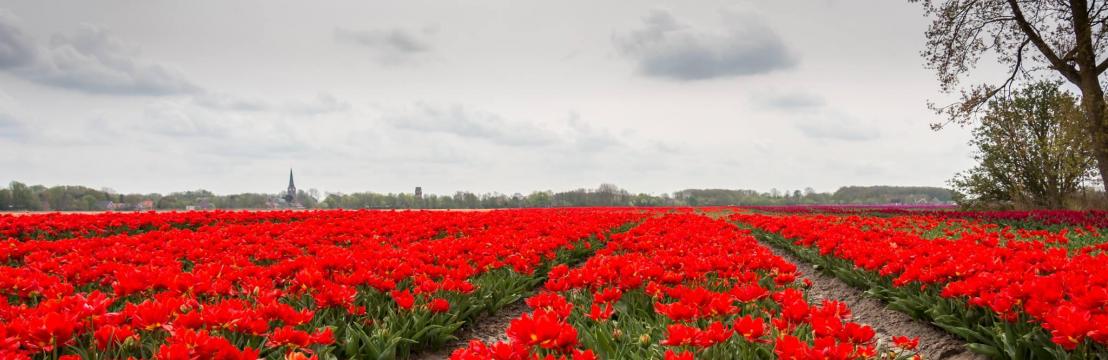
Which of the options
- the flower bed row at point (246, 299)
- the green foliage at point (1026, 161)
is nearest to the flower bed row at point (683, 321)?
the flower bed row at point (246, 299)

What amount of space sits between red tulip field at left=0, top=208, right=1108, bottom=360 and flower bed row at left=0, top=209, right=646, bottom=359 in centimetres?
2

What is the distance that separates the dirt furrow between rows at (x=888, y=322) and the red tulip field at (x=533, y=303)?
9 cm

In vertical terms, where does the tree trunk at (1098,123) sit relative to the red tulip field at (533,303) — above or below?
above

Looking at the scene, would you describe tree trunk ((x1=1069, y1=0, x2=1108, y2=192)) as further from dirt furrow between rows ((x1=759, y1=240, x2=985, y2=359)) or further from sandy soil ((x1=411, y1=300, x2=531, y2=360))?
sandy soil ((x1=411, y1=300, x2=531, y2=360))

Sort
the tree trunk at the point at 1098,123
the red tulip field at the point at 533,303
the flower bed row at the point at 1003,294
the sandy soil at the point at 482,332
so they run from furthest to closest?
1. the tree trunk at the point at 1098,123
2. the sandy soil at the point at 482,332
3. the flower bed row at the point at 1003,294
4. the red tulip field at the point at 533,303

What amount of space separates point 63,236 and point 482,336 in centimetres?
1291

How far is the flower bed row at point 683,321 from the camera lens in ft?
9.15

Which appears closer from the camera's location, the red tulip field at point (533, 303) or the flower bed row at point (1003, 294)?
the red tulip field at point (533, 303)

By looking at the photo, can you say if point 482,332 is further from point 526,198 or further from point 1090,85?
point 526,198

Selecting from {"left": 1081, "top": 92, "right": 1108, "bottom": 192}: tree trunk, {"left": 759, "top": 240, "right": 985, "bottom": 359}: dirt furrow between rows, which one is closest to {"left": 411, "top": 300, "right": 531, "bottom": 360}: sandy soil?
{"left": 759, "top": 240, "right": 985, "bottom": 359}: dirt furrow between rows

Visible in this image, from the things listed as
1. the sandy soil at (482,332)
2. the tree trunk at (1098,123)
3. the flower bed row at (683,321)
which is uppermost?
the tree trunk at (1098,123)

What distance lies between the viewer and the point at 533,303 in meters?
4.10

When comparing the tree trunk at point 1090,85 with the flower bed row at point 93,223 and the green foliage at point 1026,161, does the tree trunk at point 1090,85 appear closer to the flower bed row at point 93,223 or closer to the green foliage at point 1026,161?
the green foliage at point 1026,161

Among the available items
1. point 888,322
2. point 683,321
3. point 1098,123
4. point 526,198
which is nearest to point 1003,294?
point 683,321
